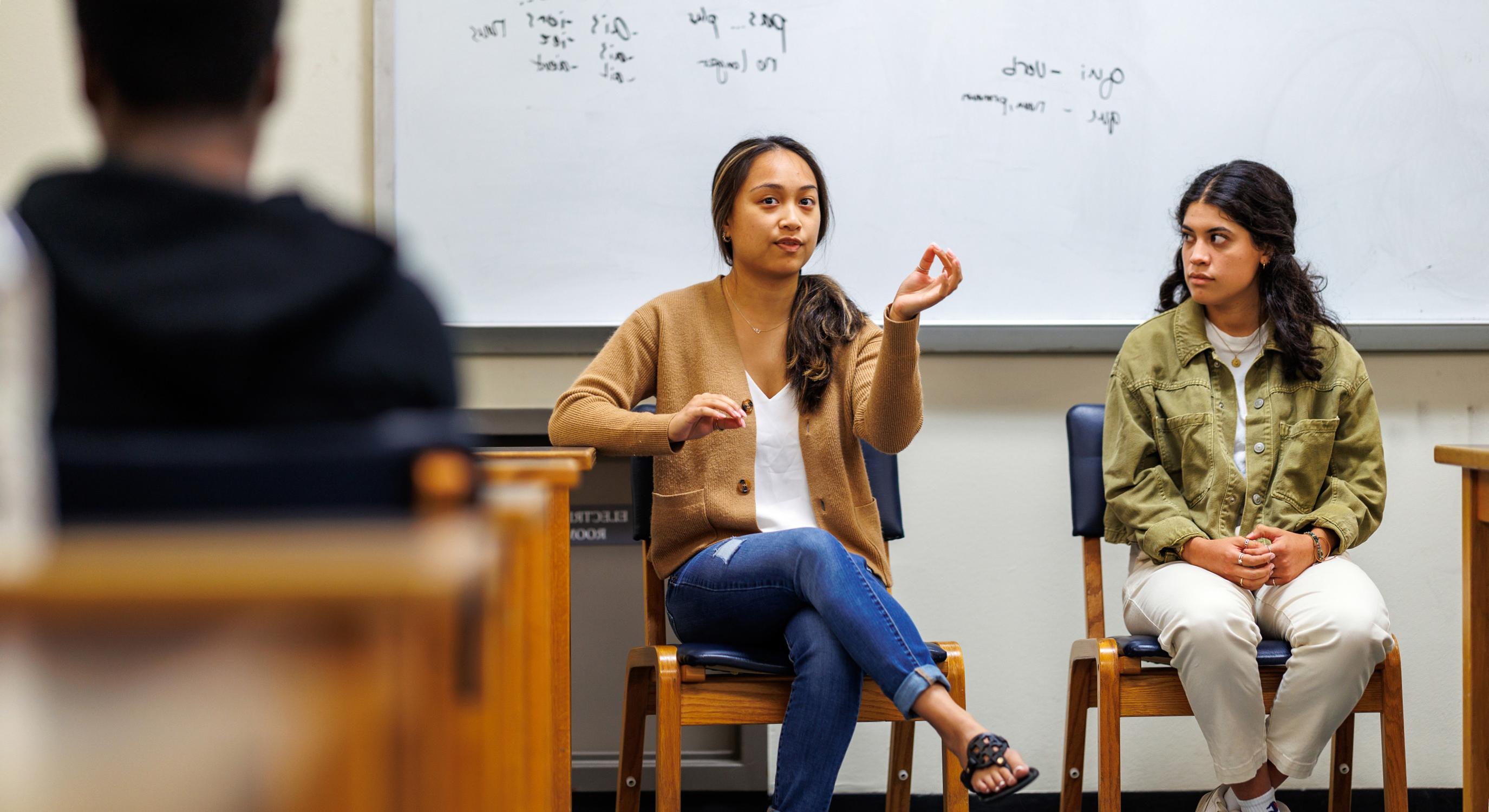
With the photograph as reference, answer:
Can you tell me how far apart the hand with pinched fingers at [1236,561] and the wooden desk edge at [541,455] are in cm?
100

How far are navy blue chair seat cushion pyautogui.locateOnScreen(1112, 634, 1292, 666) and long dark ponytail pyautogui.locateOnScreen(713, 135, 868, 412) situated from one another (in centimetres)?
63

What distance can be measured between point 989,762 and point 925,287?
2.32ft

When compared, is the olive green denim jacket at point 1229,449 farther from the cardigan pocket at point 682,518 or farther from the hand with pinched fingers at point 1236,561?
the cardigan pocket at point 682,518

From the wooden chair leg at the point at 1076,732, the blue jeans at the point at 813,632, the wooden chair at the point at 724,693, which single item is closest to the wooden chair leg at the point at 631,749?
the wooden chair at the point at 724,693

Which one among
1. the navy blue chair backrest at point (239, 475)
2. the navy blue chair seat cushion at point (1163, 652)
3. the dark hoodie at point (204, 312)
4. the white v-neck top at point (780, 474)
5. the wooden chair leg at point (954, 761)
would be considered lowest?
the wooden chair leg at point (954, 761)

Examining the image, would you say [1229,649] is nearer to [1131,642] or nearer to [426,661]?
[1131,642]

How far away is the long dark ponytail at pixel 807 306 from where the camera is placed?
1983 millimetres

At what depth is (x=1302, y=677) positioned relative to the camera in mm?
1747

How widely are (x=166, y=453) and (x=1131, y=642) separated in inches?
60.5

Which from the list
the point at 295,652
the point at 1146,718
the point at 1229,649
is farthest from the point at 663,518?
the point at 295,652

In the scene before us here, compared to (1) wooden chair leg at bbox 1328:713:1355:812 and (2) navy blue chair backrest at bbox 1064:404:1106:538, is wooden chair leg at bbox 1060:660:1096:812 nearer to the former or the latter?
(2) navy blue chair backrest at bbox 1064:404:1106:538

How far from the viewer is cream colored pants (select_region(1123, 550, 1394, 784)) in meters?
1.73

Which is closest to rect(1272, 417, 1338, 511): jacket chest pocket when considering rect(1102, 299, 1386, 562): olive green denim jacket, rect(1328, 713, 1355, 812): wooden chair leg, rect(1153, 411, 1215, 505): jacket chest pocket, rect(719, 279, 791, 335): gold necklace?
rect(1102, 299, 1386, 562): olive green denim jacket

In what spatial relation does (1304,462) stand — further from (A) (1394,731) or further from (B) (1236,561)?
(A) (1394,731)
